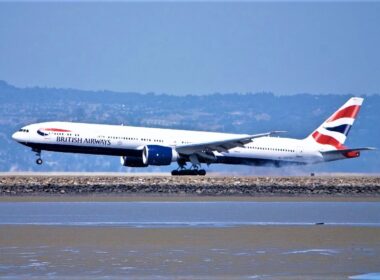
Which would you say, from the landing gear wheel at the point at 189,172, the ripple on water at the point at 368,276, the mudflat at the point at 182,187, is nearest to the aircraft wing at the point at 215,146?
the landing gear wheel at the point at 189,172

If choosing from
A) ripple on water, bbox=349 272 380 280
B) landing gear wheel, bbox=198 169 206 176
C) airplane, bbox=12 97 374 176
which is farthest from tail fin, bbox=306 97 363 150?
ripple on water, bbox=349 272 380 280

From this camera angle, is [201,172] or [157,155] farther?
[201,172]

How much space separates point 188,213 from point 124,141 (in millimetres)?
23964

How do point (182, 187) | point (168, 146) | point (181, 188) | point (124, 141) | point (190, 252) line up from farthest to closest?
point (168, 146), point (124, 141), point (182, 187), point (181, 188), point (190, 252)

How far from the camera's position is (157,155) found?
194 feet

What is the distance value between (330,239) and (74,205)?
48.4 feet

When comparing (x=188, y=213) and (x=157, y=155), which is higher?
(x=157, y=155)

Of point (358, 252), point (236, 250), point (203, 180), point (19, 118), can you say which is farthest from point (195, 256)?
point (19, 118)

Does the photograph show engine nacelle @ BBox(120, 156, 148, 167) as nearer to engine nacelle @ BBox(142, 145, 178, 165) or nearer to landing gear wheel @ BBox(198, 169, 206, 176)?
engine nacelle @ BBox(142, 145, 178, 165)

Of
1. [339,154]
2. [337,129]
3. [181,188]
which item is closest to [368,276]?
[181,188]

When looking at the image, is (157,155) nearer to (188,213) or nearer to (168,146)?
(168,146)

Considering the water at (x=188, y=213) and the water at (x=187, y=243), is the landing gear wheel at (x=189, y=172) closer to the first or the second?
the water at (x=188, y=213)

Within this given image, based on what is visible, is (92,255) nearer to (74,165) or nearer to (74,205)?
(74,205)

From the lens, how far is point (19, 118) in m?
181
